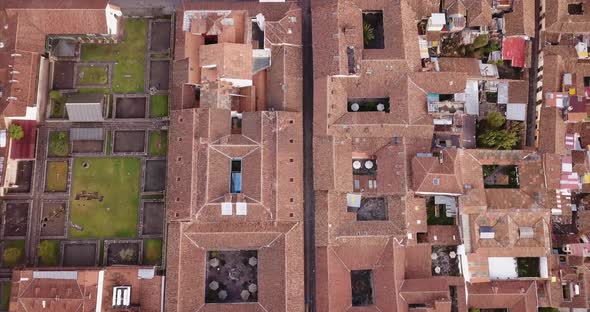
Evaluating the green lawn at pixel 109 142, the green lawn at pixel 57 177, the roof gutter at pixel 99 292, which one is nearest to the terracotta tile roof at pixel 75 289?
the roof gutter at pixel 99 292

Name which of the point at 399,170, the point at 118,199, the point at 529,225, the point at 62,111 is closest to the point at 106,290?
the point at 118,199

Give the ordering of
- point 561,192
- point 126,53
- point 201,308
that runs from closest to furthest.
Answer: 1. point 201,308
2. point 561,192
3. point 126,53

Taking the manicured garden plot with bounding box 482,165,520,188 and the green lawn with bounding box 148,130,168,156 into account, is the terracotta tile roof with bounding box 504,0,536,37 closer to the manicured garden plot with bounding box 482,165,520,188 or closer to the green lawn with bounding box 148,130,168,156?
the manicured garden plot with bounding box 482,165,520,188

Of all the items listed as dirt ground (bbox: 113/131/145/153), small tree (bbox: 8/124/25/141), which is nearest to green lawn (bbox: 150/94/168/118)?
dirt ground (bbox: 113/131/145/153)

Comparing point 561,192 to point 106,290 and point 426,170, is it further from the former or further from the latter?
point 106,290

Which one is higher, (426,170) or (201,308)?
(426,170)

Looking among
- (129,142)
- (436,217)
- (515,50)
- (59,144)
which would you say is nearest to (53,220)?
(59,144)
